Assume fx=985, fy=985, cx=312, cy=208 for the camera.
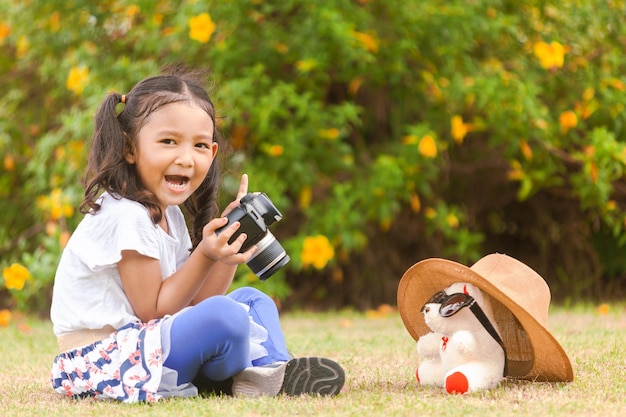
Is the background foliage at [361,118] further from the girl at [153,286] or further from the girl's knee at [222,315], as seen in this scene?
the girl's knee at [222,315]

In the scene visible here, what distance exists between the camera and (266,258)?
2.37 metres

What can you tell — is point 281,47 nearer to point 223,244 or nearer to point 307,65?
point 307,65

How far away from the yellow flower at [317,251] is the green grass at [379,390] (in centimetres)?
43

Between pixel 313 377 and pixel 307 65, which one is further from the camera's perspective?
pixel 307 65

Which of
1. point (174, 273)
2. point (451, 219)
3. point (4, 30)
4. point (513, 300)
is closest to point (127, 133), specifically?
point (174, 273)

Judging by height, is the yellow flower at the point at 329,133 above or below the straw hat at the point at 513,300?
below

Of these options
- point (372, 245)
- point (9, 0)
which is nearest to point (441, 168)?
point (372, 245)

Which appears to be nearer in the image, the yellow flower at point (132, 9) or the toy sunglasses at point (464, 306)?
the toy sunglasses at point (464, 306)

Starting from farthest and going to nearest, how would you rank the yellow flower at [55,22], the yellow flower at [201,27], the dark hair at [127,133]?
1. the yellow flower at [55,22]
2. the yellow flower at [201,27]
3. the dark hair at [127,133]

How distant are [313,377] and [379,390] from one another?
0.19 metres

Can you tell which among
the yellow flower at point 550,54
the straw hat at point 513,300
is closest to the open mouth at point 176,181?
the straw hat at point 513,300

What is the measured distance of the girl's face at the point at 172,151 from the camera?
245cm

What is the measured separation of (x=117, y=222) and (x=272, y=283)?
202 centimetres

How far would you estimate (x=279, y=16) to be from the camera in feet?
14.8
